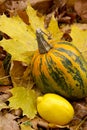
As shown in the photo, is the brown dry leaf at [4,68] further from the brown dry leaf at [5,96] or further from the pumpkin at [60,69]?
the pumpkin at [60,69]

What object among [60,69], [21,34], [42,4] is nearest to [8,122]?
[60,69]

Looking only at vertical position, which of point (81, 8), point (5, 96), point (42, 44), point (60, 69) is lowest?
point (5, 96)

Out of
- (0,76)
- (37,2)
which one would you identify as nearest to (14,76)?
(0,76)

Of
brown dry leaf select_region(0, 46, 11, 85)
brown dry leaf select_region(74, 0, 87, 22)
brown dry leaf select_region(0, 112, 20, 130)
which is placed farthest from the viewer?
brown dry leaf select_region(74, 0, 87, 22)

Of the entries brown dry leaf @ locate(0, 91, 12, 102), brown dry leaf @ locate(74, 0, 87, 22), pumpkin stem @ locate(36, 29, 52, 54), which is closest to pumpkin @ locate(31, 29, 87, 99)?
pumpkin stem @ locate(36, 29, 52, 54)

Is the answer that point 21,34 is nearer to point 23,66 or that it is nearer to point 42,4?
point 23,66

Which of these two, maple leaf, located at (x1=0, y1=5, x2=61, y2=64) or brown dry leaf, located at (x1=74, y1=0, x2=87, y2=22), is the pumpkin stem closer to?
maple leaf, located at (x1=0, y1=5, x2=61, y2=64)

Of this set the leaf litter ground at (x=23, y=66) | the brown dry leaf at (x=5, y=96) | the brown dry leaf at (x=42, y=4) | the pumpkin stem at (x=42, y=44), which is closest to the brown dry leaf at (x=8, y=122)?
the leaf litter ground at (x=23, y=66)
